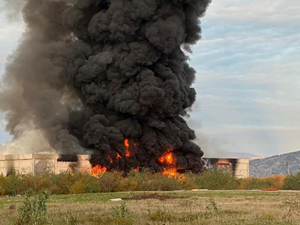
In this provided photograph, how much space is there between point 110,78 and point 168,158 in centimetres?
1457

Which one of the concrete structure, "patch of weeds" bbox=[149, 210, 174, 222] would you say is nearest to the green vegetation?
the concrete structure

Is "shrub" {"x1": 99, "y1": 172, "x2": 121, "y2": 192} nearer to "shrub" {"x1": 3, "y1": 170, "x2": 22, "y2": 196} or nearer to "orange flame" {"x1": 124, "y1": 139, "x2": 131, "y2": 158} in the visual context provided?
"shrub" {"x1": 3, "y1": 170, "x2": 22, "y2": 196}

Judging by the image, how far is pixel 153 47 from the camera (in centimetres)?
8281

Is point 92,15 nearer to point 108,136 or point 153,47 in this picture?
point 153,47

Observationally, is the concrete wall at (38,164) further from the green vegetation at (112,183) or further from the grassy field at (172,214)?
the grassy field at (172,214)

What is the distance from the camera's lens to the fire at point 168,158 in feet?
283

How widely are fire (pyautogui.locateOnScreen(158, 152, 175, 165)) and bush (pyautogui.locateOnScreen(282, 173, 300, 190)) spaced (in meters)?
20.0

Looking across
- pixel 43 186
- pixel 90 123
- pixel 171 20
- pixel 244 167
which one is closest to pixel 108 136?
pixel 90 123

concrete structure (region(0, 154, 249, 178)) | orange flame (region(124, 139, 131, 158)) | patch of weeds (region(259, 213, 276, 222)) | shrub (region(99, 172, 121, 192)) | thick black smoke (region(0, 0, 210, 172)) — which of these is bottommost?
patch of weeds (region(259, 213, 276, 222))

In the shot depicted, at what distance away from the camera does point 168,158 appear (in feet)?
286

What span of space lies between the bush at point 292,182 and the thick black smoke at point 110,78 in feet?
62.2

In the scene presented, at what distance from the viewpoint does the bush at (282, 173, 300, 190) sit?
228 ft

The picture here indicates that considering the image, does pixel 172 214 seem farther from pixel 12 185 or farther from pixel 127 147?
pixel 127 147

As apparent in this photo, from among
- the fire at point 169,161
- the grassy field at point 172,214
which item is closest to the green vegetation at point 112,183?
the fire at point 169,161
